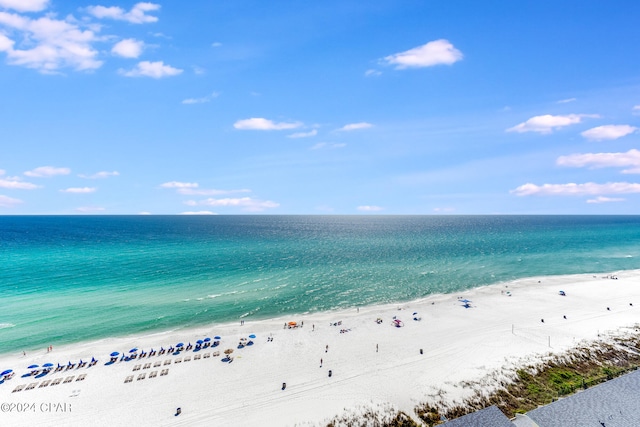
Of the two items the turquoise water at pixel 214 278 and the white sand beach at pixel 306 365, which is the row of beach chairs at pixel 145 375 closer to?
the white sand beach at pixel 306 365

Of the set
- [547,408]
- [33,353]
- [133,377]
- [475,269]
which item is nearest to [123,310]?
[33,353]

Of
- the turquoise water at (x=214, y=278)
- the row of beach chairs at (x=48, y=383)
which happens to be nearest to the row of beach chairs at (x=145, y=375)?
the row of beach chairs at (x=48, y=383)

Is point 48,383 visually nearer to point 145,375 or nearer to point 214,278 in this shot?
point 145,375

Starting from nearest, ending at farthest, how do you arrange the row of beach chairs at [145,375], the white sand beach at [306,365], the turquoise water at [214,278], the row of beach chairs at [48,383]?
the white sand beach at [306,365] → the row of beach chairs at [48,383] → the row of beach chairs at [145,375] → the turquoise water at [214,278]

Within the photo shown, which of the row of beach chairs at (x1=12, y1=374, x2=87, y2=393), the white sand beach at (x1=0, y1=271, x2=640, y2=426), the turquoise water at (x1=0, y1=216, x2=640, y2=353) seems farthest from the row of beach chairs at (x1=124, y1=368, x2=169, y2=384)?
the turquoise water at (x1=0, y1=216, x2=640, y2=353)

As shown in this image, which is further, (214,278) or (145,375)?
(214,278)

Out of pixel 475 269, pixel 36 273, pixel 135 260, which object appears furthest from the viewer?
pixel 135 260

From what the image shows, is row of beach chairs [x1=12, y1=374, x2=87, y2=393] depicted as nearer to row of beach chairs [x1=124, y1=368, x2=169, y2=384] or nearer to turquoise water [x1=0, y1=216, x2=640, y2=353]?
row of beach chairs [x1=124, y1=368, x2=169, y2=384]

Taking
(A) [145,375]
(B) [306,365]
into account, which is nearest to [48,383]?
(A) [145,375]

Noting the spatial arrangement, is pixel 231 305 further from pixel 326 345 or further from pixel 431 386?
pixel 431 386
